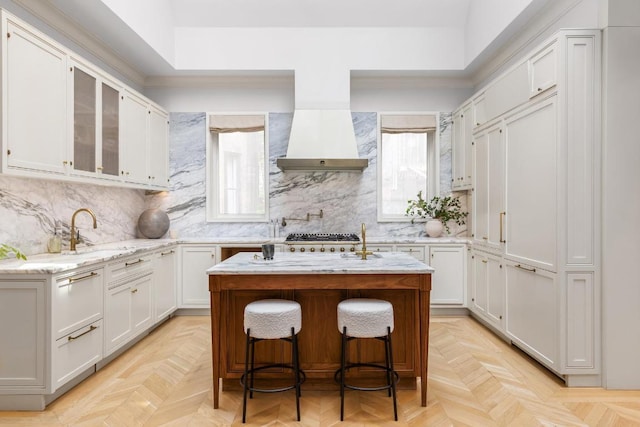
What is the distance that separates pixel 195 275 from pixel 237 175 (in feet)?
4.79

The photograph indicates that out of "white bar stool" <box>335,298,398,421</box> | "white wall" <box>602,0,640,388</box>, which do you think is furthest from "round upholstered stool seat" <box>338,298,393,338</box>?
"white wall" <box>602,0,640,388</box>

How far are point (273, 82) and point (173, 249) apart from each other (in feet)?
8.18

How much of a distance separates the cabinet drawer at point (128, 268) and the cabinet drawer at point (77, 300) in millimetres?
147

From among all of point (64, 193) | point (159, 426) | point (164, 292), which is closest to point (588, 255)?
point (159, 426)

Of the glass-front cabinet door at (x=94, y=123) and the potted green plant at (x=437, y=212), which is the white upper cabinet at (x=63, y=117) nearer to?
the glass-front cabinet door at (x=94, y=123)

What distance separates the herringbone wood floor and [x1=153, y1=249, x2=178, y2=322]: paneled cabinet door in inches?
34.5

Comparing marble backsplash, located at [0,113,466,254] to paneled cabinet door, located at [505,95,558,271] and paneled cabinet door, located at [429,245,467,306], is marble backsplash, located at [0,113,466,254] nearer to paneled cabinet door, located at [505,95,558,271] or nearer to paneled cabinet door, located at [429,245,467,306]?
paneled cabinet door, located at [429,245,467,306]

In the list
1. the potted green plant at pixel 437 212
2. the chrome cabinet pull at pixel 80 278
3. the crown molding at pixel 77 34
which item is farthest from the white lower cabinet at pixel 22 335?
the potted green plant at pixel 437 212

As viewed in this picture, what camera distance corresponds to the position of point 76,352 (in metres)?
2.81

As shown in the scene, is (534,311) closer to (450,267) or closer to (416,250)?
(450,267)

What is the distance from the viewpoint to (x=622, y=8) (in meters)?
2.75

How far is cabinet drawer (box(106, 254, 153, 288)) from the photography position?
3.28m

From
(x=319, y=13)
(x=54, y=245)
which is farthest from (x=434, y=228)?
(x=54, y=245)

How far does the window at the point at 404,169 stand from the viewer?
5.36m
